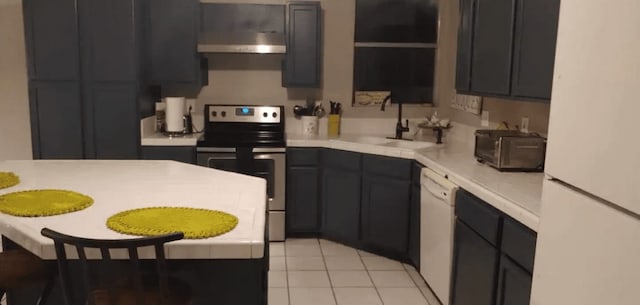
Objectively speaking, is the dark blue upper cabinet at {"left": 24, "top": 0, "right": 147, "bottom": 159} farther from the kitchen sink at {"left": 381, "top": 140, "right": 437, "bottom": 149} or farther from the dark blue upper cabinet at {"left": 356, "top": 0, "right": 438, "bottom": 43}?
the kitchen sink at {"left": 381, "top": 140, "right": 437, "bottom": 149}

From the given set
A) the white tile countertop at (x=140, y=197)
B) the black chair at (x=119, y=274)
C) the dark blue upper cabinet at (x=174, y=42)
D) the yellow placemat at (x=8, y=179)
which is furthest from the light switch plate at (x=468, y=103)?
the yellow placemat at (x=8, y=179)

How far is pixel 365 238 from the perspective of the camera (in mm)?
4004

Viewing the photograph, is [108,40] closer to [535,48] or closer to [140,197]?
[140,197]

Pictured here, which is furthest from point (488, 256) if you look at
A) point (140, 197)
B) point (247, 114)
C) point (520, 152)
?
point (247, 114)

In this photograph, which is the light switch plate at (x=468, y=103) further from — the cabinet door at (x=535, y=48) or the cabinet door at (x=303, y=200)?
the cabinet door at (x=303, y=200)

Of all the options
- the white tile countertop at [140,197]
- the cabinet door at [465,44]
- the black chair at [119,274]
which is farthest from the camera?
the cabinet door at [465,44]

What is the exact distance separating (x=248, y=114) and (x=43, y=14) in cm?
173

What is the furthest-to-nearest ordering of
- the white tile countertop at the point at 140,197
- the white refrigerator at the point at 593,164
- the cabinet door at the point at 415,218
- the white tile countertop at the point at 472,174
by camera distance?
the cabinet door at the point at 415,218 < the white tile countertop at the point at 472,174 < the white tile countertop at the point at 140,197 < the white refrigerator at the point at 593,164

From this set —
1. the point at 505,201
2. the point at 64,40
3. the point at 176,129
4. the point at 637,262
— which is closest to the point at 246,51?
the point at 176,129

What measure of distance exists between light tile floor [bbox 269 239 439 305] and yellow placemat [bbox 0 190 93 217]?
1447 mm

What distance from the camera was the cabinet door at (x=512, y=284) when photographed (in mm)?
2031

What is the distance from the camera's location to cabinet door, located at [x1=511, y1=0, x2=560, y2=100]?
2.43 m

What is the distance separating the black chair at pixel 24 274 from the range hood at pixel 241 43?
2.45 metres

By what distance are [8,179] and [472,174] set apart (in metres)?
2.31
